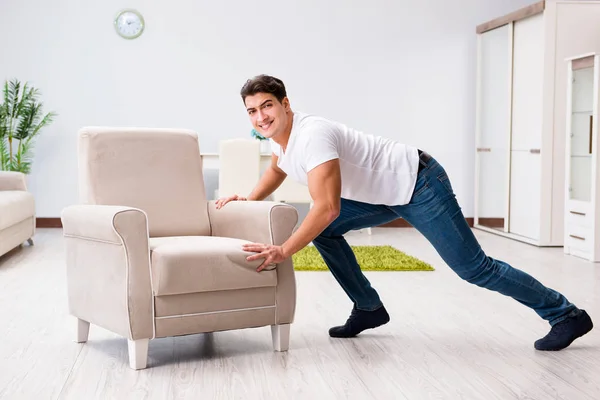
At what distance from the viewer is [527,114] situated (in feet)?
21.5

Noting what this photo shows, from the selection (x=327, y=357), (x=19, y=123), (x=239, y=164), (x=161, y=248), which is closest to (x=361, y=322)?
(x=327, y=357)

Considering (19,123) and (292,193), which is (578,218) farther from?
(19,123)

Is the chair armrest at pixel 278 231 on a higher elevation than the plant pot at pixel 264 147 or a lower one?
lower

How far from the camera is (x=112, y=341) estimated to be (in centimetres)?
323

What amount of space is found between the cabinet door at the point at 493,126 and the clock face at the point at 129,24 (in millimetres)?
3195

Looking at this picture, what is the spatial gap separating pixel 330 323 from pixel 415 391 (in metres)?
1.04

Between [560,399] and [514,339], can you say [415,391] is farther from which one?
[514,339]

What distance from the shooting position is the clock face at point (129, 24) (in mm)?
7504

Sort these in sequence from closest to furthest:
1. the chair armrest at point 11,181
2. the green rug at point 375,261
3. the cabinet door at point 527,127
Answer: the green rug at point 375,261 < the chair armrest at point 11,181 < the cabinet door at point 527,127

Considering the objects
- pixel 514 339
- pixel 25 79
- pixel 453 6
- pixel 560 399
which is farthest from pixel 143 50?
pixel 560 399

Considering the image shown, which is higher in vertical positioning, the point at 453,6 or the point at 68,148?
the point at 453,6

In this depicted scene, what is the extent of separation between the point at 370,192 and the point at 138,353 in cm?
98

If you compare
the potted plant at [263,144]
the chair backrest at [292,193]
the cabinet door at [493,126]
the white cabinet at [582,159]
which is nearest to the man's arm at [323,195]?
the white cabinet at [582,159]

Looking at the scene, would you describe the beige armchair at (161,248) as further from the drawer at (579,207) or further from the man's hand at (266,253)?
the drawer at (579,207)
